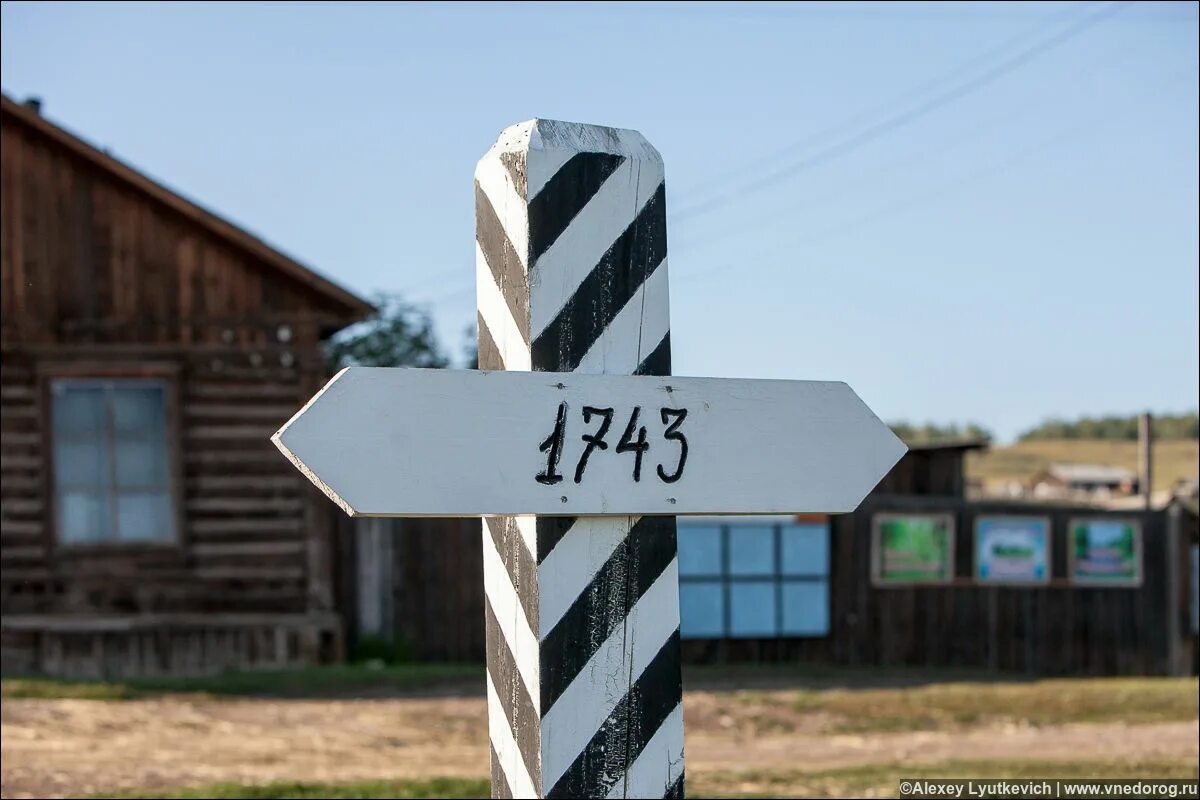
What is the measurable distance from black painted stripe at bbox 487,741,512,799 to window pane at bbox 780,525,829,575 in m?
14.2

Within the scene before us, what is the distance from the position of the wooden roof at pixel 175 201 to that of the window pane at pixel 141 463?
2.10 m

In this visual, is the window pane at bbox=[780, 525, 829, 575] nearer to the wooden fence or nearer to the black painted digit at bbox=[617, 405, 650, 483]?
the wooden fence

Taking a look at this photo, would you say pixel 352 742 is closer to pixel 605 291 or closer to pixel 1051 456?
pixel 605 291

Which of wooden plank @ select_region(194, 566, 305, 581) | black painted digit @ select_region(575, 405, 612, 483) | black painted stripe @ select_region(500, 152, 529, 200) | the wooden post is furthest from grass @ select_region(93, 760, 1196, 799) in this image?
the wooden post

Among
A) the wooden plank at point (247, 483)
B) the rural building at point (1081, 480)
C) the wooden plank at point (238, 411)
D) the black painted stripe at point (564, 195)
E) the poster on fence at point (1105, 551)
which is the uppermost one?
the black painted stripe at point (564, 195)

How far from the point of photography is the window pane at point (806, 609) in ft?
54.3

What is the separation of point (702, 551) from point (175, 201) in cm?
680

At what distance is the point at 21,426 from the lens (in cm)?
1397

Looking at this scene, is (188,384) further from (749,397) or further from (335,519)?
(749,397)

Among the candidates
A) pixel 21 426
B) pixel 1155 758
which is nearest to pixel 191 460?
pixel 21 426

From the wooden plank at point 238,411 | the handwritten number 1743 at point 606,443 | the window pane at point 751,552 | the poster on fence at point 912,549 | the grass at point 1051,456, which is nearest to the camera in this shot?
the handwritten number 1743 at point 606,443

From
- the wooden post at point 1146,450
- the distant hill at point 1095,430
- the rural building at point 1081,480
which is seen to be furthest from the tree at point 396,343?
the distant hill at point 1095,430

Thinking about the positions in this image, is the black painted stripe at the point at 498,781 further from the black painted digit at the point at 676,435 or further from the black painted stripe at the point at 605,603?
the black painted digit at the point at 676,435

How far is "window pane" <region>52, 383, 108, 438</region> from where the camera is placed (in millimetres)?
14031
